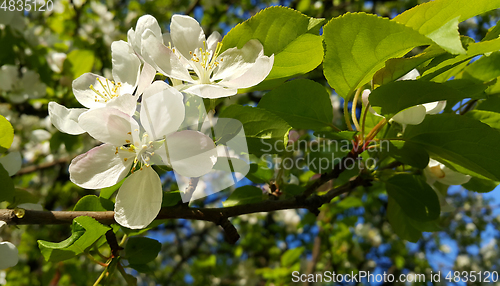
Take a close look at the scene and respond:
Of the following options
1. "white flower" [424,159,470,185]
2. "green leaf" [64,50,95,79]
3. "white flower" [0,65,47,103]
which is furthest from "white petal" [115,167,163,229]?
"white flower" [0,65,47,103]

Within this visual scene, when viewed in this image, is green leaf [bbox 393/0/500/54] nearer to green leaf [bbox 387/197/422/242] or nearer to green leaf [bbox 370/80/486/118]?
green leaf [bbox 370/80/486/118]

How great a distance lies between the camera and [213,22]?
362 cm

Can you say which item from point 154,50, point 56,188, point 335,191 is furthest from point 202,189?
point 56,188

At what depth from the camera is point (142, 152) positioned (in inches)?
26.3

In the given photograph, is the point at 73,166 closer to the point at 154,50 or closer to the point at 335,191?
the point at 154,50

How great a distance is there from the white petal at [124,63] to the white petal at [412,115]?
0.60 m

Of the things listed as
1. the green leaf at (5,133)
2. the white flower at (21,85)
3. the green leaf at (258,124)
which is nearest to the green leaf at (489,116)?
the green leaf at (258,124)

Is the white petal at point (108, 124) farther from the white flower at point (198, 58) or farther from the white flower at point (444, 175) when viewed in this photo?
the white flower at point (444, 175)

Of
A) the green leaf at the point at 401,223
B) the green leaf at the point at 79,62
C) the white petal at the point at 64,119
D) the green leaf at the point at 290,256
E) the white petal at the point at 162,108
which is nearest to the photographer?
the white petal at the point at 162,108

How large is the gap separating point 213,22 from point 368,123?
296 cm

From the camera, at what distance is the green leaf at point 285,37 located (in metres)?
0.70

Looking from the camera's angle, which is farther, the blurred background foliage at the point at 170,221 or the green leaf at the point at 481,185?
the blurred background foliage at the point at 170,221

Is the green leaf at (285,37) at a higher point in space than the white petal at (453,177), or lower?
higher

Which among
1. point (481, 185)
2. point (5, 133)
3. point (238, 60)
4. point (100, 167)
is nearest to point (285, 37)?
point (238, 60)
